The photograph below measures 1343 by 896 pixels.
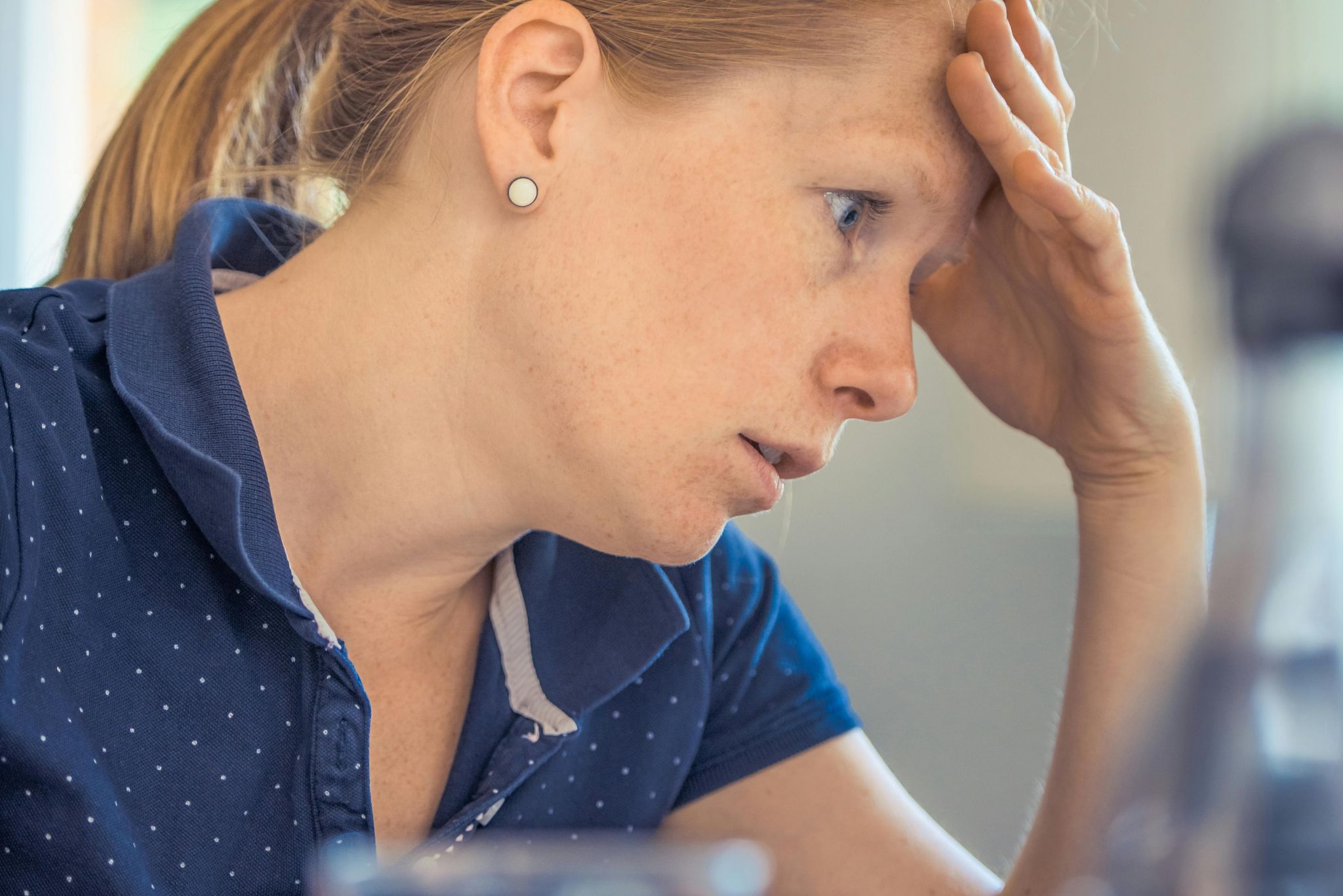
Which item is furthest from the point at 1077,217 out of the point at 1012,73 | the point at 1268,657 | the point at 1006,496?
the point at 1006,496

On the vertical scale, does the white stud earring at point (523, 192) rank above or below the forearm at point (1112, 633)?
above

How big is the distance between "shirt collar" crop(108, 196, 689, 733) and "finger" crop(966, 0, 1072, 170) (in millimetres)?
427

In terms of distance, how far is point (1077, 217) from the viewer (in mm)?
867

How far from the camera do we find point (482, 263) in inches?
32.1

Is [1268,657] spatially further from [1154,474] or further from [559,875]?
[1154,474]

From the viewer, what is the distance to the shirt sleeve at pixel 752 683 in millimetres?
1015

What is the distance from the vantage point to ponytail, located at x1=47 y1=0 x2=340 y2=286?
1.01m

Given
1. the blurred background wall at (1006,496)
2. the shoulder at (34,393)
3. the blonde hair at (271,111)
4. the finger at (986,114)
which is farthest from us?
the blurred background wall at (1006,496)

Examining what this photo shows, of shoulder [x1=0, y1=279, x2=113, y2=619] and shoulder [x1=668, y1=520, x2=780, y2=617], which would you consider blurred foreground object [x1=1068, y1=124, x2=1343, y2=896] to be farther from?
shoulder [x1=668, y1=520, x2=780, y2=617]

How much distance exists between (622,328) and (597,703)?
0.29m

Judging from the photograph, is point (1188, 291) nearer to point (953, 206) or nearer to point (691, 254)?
point (953, 206)

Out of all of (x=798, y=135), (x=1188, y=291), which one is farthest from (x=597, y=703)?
(x=1188, y=291)

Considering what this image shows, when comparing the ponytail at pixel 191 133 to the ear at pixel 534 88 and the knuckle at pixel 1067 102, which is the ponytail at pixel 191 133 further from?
the knuckle at pixel 1067 102

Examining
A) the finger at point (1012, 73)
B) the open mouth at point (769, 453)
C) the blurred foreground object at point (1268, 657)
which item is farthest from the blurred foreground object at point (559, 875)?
the finger at point (1012, 73)
